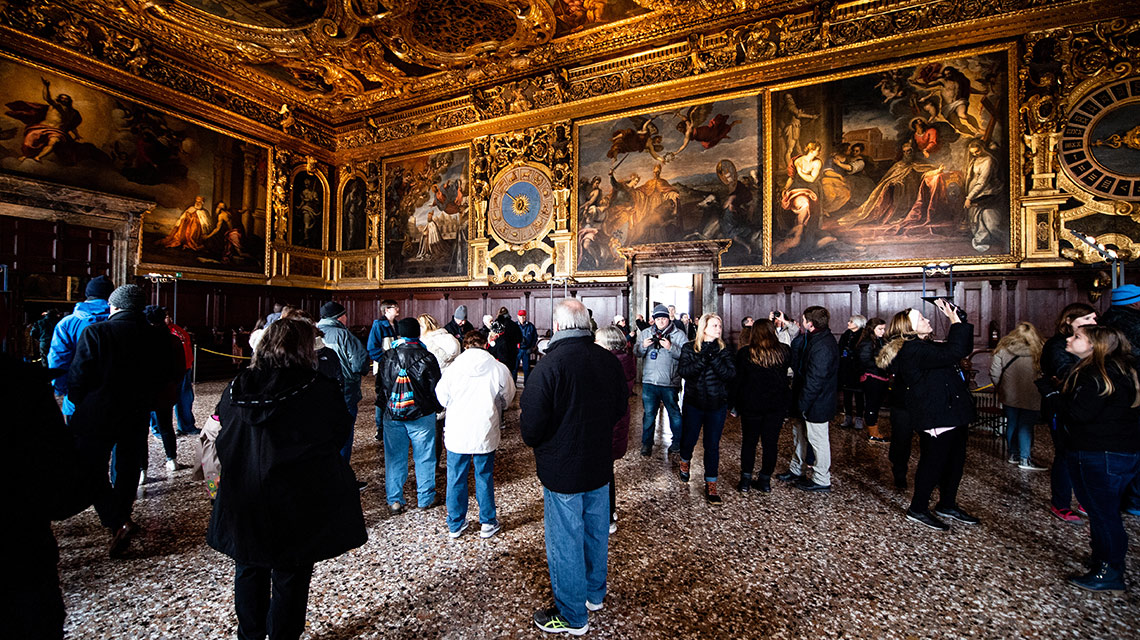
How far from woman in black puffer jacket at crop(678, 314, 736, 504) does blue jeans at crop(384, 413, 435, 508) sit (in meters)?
2.43

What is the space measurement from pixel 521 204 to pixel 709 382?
10941mm

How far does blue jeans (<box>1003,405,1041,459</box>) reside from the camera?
17.9 feet

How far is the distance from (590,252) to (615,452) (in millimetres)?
10169

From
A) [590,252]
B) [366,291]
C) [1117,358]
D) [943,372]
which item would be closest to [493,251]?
[590,252]

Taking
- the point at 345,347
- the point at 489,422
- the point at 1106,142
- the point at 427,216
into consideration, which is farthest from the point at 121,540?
the point at 1106,142

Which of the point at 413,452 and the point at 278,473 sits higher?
the point at 278,473

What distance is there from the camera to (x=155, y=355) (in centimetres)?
351

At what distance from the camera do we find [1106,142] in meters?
8.78

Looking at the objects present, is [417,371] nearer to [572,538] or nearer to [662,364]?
[572,538]

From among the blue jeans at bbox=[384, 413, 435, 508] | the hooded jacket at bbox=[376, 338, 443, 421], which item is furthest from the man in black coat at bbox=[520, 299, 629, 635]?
the blue jeans at bbox=[384, 413, 435, 508]

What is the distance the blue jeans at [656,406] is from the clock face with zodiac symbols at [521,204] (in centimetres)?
896

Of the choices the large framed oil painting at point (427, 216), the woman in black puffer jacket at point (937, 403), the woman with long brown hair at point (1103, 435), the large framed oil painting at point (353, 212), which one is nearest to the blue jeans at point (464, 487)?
the woman in black puffer jacket at point (937, 403)

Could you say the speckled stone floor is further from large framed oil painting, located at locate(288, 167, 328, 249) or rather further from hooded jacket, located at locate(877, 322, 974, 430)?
large framed oil painting, located at locate(288, 167, 328, 249)

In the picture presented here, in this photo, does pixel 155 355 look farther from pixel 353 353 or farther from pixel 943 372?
pixel 943 372
